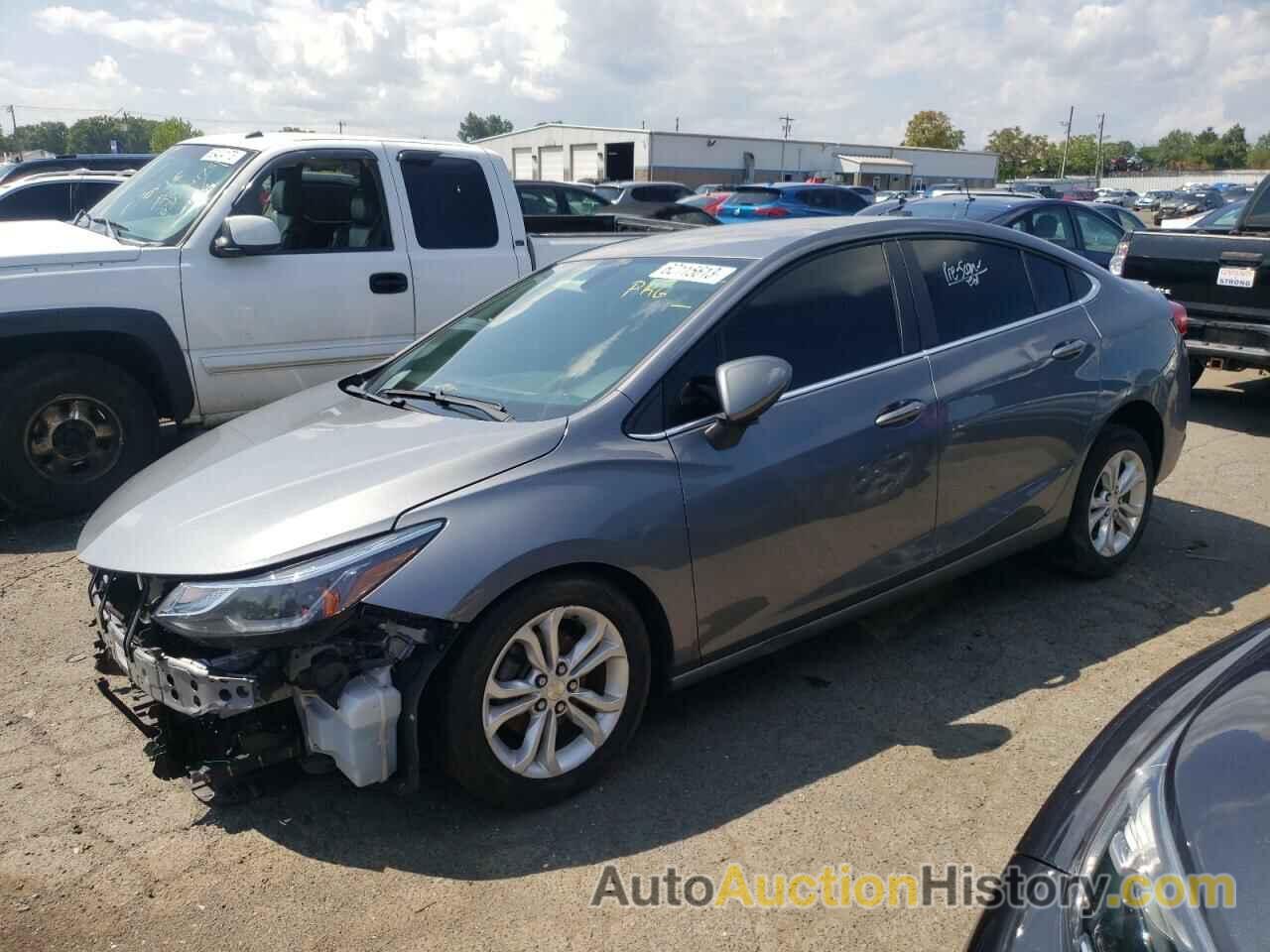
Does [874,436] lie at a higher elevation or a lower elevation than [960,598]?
higher

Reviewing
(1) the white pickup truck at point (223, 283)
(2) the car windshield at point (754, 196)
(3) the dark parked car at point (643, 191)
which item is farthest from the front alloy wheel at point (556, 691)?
(2) the car windshield at point (754, 196)

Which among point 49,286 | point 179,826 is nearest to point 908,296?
point 179,826

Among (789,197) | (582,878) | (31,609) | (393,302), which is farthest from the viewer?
(789,197)

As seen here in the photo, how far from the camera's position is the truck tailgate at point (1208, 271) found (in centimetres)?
774

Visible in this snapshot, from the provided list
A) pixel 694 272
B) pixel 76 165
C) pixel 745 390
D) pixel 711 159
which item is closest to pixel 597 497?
pixel 745 390

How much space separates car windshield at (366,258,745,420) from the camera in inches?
137

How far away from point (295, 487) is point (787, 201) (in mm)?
20065

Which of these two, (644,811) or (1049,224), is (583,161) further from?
(644,811)

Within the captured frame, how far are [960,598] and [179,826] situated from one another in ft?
10.7

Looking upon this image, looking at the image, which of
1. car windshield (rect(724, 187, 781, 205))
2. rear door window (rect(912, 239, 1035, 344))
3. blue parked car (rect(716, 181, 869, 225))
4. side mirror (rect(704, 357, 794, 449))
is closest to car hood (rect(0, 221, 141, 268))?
side mirror (rect(704, 357, 794, 449))

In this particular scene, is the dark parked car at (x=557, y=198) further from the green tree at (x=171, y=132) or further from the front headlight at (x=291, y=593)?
the green tree at (x=171, y=132)

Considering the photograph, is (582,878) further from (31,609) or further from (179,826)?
(31,609)

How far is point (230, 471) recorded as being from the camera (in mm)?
3355

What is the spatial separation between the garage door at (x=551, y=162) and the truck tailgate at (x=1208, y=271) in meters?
63.9
